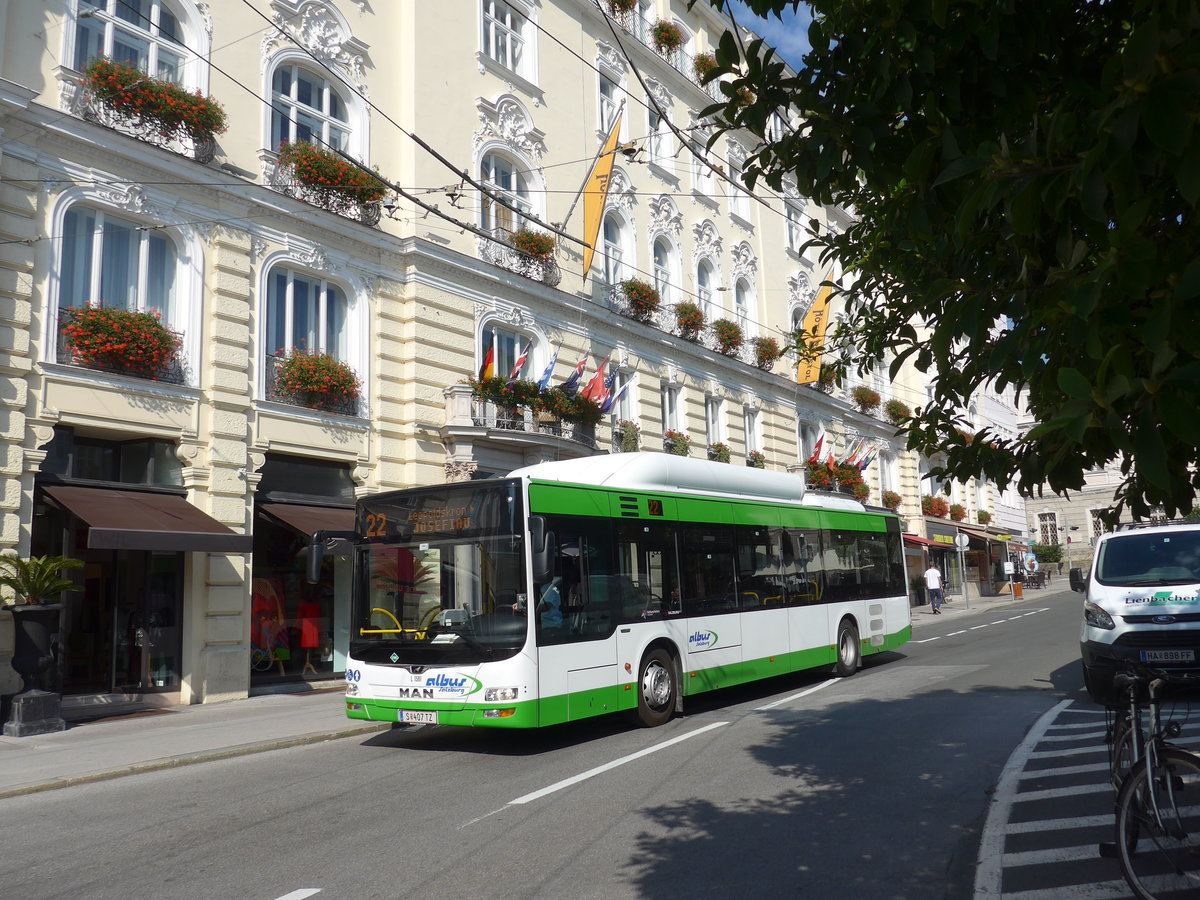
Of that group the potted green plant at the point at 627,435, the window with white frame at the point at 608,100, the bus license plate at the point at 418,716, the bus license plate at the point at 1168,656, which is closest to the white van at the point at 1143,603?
the bus license plate at the point at 1168,656

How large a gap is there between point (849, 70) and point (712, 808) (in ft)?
17.0

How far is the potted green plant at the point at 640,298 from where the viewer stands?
1013 inches

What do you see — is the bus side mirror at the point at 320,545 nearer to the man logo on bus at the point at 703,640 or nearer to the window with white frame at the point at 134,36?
the man logo on bus at the point at 703,640

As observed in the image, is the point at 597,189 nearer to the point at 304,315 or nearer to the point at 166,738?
the point at 304,315

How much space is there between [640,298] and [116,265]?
46.0 ft

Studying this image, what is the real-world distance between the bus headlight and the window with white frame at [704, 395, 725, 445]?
18516 millimetres

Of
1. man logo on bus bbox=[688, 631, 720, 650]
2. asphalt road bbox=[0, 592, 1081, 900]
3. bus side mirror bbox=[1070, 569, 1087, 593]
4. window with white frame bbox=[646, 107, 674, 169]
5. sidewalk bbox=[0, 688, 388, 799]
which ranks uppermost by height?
window with white frame bbox=[646, 107, 674, 169]

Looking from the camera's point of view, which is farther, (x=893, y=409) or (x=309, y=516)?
(x=893, y=409)

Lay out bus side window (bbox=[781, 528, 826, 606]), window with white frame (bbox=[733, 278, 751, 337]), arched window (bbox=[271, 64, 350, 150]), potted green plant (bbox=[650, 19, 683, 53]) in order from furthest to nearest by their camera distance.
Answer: window with white frame (bbox=[733, 278, 751, 337]) < potted green plant (bbox=[650, 19, 683, 53]) < arched window (bbox=[271, 64, 350, 150]) < bus side window (bbox=[781, 528, 826, 606])

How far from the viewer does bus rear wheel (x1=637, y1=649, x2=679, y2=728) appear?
36.7ft

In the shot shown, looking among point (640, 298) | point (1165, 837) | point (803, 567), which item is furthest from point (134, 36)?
point (1165, 837)

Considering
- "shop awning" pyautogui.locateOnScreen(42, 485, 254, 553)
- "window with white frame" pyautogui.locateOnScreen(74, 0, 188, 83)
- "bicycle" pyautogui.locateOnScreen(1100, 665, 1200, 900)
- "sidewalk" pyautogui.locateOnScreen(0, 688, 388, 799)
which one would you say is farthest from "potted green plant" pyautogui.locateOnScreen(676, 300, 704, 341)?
"bicycle" pyautogui.locateOnScreen(1100, 665, 1200, 900)

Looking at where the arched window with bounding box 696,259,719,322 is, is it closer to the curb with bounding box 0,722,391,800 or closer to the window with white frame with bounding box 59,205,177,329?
the window with white frame with bounding box 59,205,177,329

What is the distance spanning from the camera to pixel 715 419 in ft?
98.3
